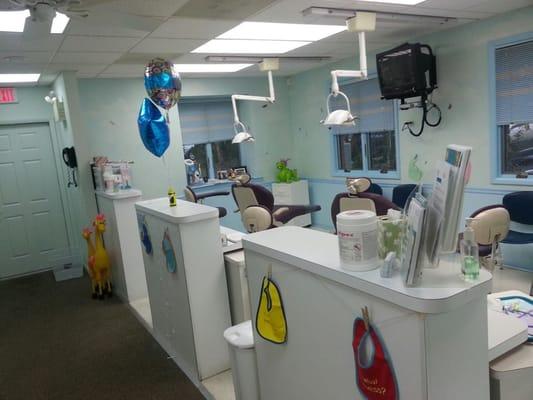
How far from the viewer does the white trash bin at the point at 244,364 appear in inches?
81.2

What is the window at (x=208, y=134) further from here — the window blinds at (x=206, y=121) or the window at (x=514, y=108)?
the window at (x=514, y=108)

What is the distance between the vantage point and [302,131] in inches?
275

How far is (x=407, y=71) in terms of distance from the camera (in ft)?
14.5

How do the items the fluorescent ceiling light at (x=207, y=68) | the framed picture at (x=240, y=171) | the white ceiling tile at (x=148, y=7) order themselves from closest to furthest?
the white ceiling tile at (x=148, y=7) → the fluorescent ceiling light at (x=207, y=68) → the framed picture at (x=240, y=171)

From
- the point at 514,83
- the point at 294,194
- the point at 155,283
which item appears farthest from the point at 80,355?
the point at 514,83

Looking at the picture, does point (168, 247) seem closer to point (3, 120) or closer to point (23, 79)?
point (23, 79)

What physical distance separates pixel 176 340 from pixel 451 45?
404 cm

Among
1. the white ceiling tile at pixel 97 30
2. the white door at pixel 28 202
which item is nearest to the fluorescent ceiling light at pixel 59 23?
the white ceiling tile at pixel 97 30

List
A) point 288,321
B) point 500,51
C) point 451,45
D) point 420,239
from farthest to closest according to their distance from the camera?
point 451,45
point 500,51
point 288,321
point 420,239

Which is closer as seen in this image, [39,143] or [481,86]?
[481,86]

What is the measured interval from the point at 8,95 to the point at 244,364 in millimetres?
5184

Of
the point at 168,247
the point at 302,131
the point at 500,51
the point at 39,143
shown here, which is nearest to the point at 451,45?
the point at 500,51

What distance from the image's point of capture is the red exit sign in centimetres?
543

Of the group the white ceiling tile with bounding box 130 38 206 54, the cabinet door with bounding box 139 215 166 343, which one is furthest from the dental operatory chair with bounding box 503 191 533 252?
the white ceiling tile with bounding box 130 38 206 54
